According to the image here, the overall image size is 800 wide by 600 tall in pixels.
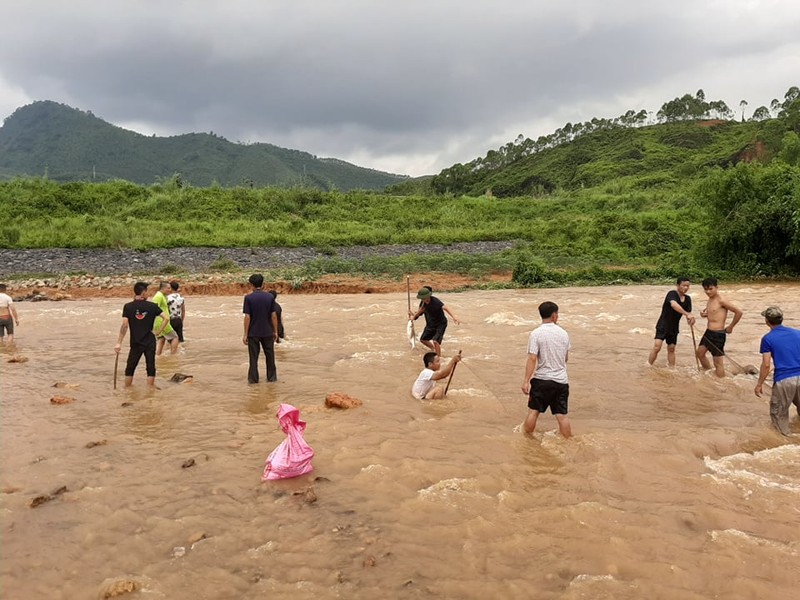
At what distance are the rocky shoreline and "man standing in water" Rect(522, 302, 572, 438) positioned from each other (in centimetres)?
1869

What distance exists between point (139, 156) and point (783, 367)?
13684 cm

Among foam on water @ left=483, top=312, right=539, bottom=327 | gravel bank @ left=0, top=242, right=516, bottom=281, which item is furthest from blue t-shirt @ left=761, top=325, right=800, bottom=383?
gravel bank @ left=0, top=242, right=516, bottom=281

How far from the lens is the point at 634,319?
16.3 metres

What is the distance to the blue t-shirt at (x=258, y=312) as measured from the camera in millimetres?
9141

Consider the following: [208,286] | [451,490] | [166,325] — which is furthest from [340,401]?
[208,286]

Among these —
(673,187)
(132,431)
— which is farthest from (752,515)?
(673,187)

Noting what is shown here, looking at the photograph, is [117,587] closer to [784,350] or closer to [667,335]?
[784,350]

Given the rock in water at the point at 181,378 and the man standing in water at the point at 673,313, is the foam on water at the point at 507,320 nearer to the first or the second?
the man standing in water at the point at 673,313

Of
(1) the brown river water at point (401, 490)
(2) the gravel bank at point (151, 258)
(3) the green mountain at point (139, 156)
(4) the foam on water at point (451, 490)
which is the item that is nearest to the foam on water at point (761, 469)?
(1) the brown river water at point (401, 490)

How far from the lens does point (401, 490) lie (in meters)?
5.43

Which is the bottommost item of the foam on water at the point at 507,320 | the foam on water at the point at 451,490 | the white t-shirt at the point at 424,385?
the foam on water at the point at 451,490

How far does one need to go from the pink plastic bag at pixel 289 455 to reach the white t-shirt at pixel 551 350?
282cm

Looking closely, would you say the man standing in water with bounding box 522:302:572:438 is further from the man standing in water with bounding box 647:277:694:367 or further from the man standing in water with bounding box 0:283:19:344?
the man standing in water with bounding box 0:283:19:344

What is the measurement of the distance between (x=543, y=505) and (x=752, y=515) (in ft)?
5.83
